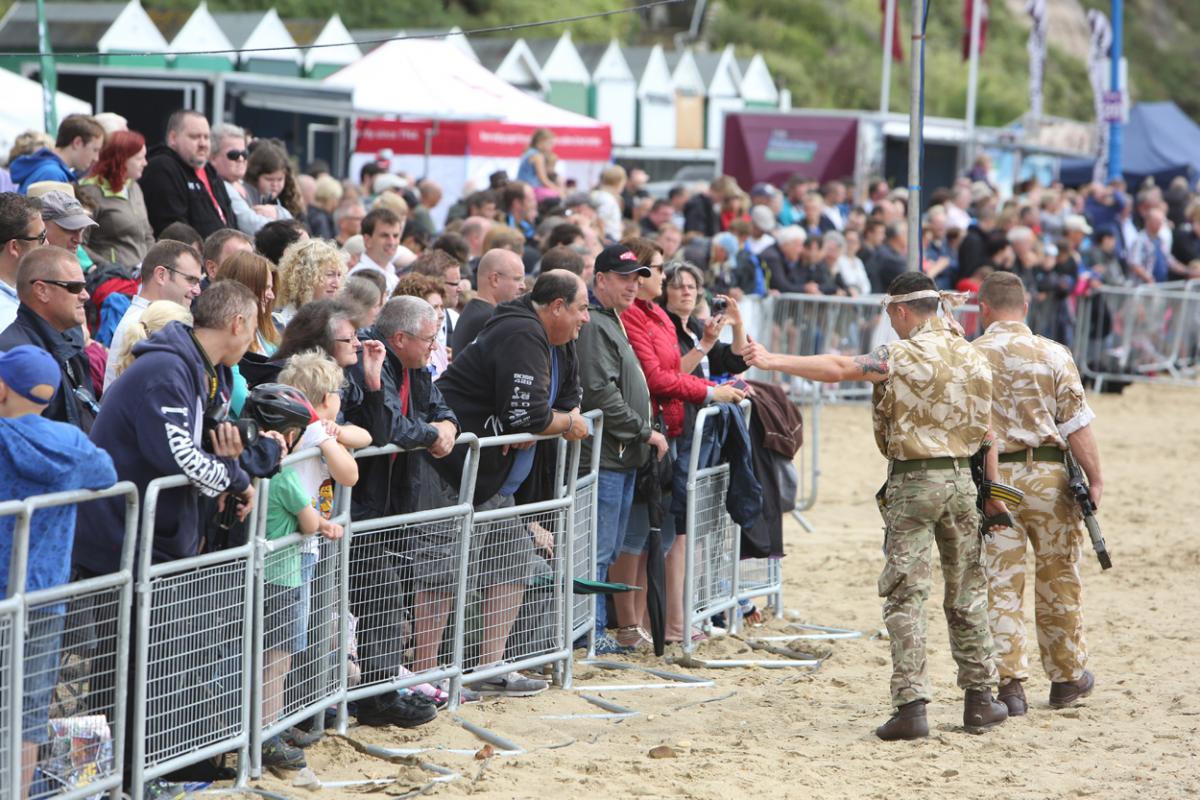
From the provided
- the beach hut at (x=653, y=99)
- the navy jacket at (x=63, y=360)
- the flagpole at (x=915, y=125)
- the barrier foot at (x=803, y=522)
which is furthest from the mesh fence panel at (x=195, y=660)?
the beach hut at (x=653, y=99)

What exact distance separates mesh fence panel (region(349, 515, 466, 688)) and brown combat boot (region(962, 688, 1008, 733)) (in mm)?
2299

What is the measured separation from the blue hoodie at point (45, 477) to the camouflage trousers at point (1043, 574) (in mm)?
4323

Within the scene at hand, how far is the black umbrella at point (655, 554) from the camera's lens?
26.9 feet

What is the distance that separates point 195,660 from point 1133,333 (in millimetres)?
15929

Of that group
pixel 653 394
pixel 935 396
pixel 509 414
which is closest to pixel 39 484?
pixel 509 414

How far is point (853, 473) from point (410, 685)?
8.03 metres

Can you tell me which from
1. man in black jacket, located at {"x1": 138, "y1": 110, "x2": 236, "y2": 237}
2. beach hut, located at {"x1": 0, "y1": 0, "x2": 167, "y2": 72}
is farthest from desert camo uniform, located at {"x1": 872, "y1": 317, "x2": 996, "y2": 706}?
beach hut, located at {"x1": 0, "y1": 0, "x2": 167, "y2": 72}

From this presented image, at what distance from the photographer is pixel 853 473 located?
14164mm

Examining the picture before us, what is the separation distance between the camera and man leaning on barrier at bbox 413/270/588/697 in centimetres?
714

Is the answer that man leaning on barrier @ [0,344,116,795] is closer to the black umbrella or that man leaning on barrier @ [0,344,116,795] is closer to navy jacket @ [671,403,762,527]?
the black umbrella

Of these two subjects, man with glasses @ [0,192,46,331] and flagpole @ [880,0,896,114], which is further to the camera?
flagpole @ [880,0,896,114]

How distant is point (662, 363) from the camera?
27.3ft

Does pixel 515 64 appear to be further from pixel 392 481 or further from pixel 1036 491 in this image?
pixel 392 481

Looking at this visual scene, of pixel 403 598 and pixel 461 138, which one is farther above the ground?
pixel 461 138
